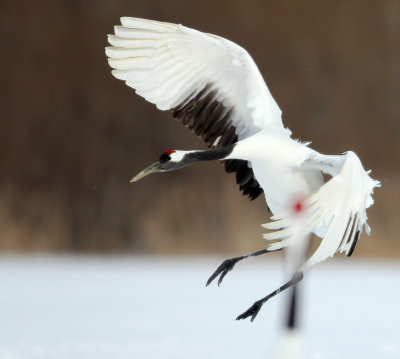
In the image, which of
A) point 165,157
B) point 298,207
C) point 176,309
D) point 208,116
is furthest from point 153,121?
point 298,207

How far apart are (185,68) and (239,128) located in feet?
0.51

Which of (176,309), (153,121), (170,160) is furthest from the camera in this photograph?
(153,121)

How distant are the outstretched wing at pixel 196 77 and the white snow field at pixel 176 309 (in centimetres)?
35

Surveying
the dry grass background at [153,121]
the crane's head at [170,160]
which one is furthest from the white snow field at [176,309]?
the crane's head at [170,160]

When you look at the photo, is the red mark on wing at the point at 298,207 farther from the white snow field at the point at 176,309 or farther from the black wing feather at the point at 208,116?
the black wing feather at the point at 208,116

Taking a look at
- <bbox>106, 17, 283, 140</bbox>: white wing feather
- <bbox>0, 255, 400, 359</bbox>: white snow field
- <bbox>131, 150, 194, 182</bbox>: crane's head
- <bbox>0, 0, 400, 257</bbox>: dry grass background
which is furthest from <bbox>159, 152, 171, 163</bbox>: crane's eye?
<bbox>0, 0, 400, 257</bbox>: dry grass background

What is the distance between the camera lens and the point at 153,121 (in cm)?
398

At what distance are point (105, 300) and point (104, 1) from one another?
66.7 inches

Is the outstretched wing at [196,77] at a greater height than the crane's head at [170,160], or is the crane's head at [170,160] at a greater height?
the outstretched wing at [196,77]

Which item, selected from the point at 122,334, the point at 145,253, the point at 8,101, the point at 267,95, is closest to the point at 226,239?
the point at 145,253

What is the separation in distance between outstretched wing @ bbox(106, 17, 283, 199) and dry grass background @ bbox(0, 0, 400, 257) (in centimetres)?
220

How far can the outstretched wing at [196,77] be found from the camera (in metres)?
1.58

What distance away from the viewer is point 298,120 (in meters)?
4.01

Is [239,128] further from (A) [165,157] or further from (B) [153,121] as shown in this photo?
(B) [153,121]
